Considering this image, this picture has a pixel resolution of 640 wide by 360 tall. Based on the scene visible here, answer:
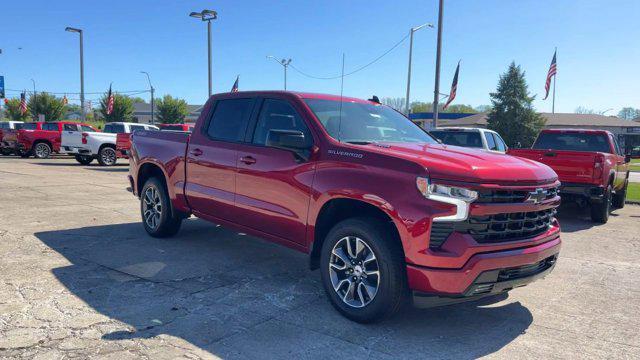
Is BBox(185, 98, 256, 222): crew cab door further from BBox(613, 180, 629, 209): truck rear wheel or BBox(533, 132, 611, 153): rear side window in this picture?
BBox(613, 180, 629, 209): truck rear wheel

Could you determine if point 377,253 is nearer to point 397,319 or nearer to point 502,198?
point 397,319

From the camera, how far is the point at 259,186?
4.84 m

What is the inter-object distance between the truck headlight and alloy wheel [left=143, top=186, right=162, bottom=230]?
408cm

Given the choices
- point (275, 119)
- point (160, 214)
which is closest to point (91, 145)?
point (160, 214)

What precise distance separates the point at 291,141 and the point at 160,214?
3053mm

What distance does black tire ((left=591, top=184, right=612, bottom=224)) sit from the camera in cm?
919

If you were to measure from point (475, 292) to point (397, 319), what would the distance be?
2.78 feet

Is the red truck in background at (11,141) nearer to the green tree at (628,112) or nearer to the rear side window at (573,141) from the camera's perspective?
the rear side window at (573,141)

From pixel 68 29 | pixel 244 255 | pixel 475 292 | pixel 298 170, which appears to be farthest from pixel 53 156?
pixel 475 292

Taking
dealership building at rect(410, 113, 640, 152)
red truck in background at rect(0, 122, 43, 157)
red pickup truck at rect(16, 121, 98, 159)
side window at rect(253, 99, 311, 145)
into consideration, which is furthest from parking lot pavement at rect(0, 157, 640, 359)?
dealership building at rect(410, 113, 640, 152)

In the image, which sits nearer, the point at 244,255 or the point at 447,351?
the point at 447,351

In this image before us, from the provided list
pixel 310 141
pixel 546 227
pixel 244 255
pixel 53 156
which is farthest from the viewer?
pixel 53 156

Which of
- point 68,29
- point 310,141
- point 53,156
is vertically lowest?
point 53,156

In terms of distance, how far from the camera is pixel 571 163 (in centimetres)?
895
